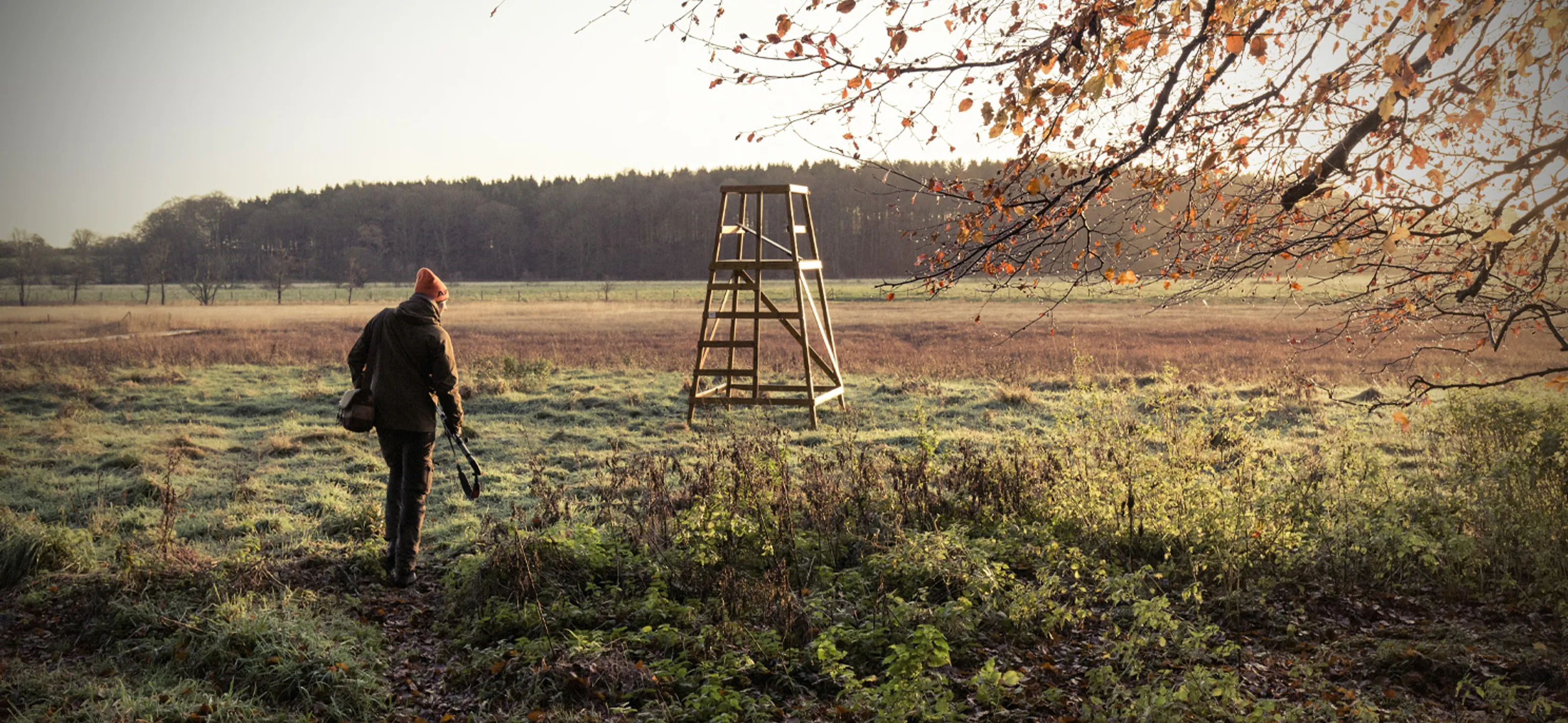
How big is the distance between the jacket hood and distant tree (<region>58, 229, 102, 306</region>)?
5308 cm

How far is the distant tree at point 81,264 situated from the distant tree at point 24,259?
340 inches

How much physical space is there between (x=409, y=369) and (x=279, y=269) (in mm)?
73894

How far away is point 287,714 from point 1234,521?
18.8ft

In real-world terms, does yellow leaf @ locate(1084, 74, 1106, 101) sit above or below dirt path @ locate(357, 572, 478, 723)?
above

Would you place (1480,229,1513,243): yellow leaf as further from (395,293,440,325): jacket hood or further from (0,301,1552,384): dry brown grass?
(395,293,440,325): jacket hood

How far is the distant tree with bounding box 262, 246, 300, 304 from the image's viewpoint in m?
72.9

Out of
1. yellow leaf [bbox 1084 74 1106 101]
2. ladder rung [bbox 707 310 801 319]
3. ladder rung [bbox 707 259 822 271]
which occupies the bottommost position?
ladder rung [bbox 707 310 801 319]

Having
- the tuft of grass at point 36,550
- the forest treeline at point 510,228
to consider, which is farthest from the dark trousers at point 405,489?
the forest treeline at point 510,228

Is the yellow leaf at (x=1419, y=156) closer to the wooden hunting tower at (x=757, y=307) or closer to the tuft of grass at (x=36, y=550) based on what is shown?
the wooden hunting tower at (x=757, y=307)

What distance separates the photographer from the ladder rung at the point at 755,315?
483 inches

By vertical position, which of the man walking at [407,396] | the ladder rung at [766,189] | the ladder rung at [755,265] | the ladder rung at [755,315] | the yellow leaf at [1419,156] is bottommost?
the man walking at [407,396]

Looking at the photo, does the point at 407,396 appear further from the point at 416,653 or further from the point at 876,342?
the point at 876,342

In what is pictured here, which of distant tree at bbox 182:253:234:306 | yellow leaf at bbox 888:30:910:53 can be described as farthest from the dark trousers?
distant tree at bbox 182:253:234:306

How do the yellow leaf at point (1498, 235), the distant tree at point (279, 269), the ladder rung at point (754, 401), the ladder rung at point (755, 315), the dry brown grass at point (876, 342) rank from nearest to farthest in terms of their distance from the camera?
1. the yellow leaf at point (1498, 235)
2. the ladder rung at point (755, 315)
3. the ladder rung at point (754, 401)
4. the dry brown grass at point (876, 342)
5. the distant tree at point (279, 269)
